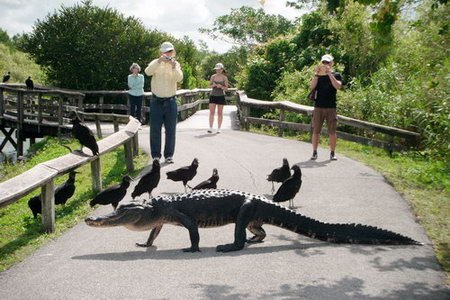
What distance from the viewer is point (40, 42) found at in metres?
28.8

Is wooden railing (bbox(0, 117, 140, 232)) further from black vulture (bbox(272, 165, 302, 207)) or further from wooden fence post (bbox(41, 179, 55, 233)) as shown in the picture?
black vulture (bbox(272, 165, 302, 207))

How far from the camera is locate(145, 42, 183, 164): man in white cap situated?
10.7m

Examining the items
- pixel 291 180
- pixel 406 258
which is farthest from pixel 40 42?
pixel 406 258

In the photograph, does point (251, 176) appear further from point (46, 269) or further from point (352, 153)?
point (46, 269)

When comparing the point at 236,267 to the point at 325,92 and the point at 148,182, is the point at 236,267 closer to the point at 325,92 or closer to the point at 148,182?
the point at 148,182

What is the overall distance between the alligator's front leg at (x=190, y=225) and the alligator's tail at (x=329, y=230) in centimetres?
79

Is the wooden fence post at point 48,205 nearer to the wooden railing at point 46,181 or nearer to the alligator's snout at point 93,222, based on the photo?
the wooden railing at point 46,181

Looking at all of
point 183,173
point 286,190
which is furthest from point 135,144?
point 286,190

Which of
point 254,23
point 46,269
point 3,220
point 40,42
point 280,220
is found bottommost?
point 3,220

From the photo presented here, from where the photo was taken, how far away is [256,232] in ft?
20.2

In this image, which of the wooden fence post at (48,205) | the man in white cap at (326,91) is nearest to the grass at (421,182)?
the man in white cap at (326,91)

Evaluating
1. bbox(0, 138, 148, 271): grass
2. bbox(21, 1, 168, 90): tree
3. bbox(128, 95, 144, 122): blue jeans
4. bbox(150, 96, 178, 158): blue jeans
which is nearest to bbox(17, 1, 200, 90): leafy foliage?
bbox(21, 1, 168, 90): tree

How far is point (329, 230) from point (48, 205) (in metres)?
3.37

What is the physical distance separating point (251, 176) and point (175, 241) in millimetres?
4054
